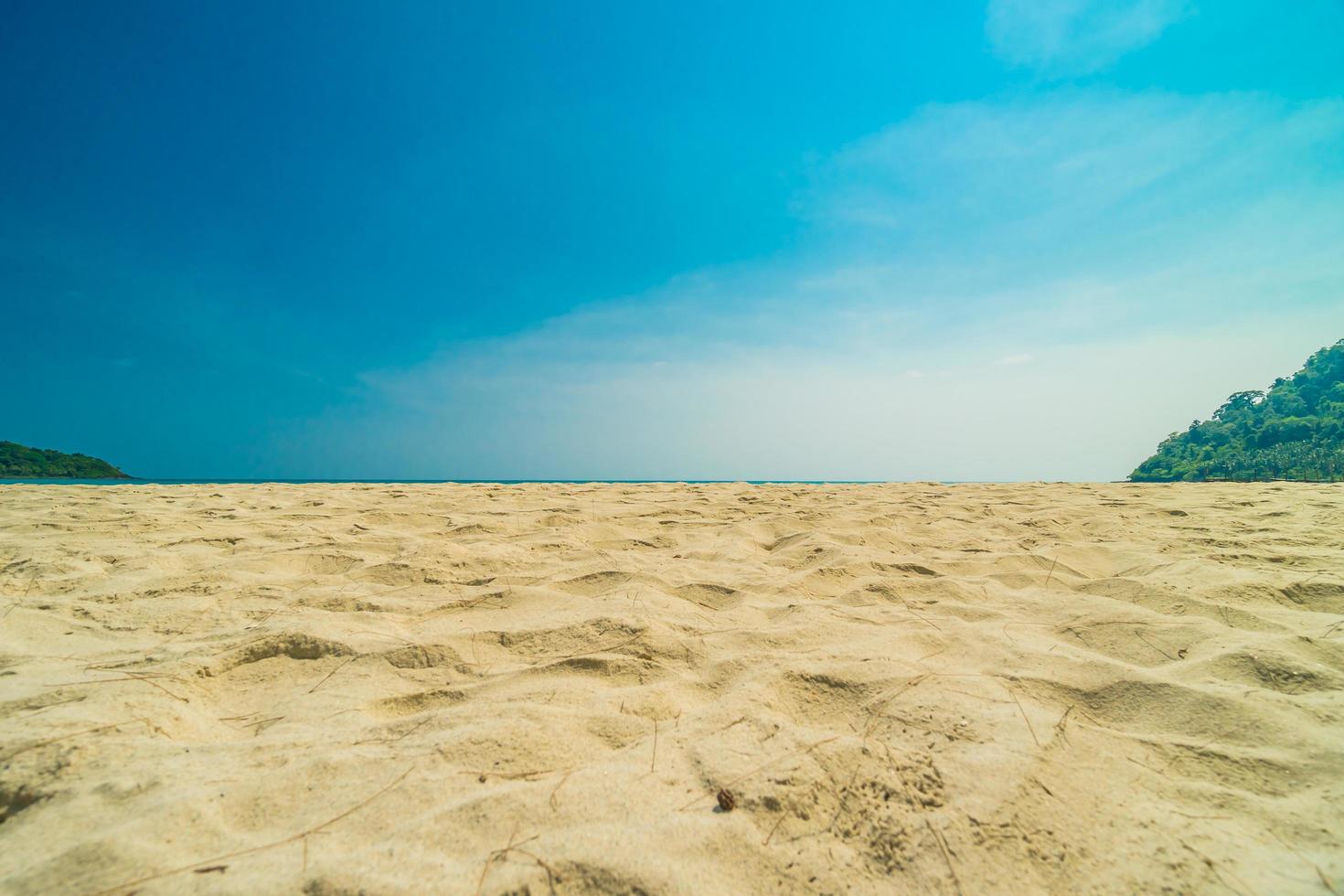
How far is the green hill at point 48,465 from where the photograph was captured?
10.6m

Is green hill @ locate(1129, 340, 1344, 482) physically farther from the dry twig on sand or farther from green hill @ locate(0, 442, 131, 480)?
green hill @ locate(0, 442, 131, 480)

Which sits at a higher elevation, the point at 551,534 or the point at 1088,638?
the point at 551,534

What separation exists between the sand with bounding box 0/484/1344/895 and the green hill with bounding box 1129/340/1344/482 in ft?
31.3

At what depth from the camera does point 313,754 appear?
1.23m

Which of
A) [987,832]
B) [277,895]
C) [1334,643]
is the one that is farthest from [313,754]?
[1334,643]

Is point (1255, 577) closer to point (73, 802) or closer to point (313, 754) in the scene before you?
point (313, 754)

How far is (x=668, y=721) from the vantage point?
136cm

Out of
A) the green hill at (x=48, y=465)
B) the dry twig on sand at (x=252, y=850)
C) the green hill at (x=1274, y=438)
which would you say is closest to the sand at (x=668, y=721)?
the dry twig on sand at (x=252, y=850)

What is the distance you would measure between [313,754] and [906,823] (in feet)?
4.27

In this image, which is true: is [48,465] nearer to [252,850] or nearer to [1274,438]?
[252,850]

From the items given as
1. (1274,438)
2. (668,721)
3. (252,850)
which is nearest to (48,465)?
(252,850)

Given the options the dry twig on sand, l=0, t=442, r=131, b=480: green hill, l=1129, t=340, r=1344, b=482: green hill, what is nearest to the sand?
the dry twig on sand

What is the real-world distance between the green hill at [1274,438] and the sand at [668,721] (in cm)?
953

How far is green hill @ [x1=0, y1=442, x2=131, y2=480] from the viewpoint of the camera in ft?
34.9
